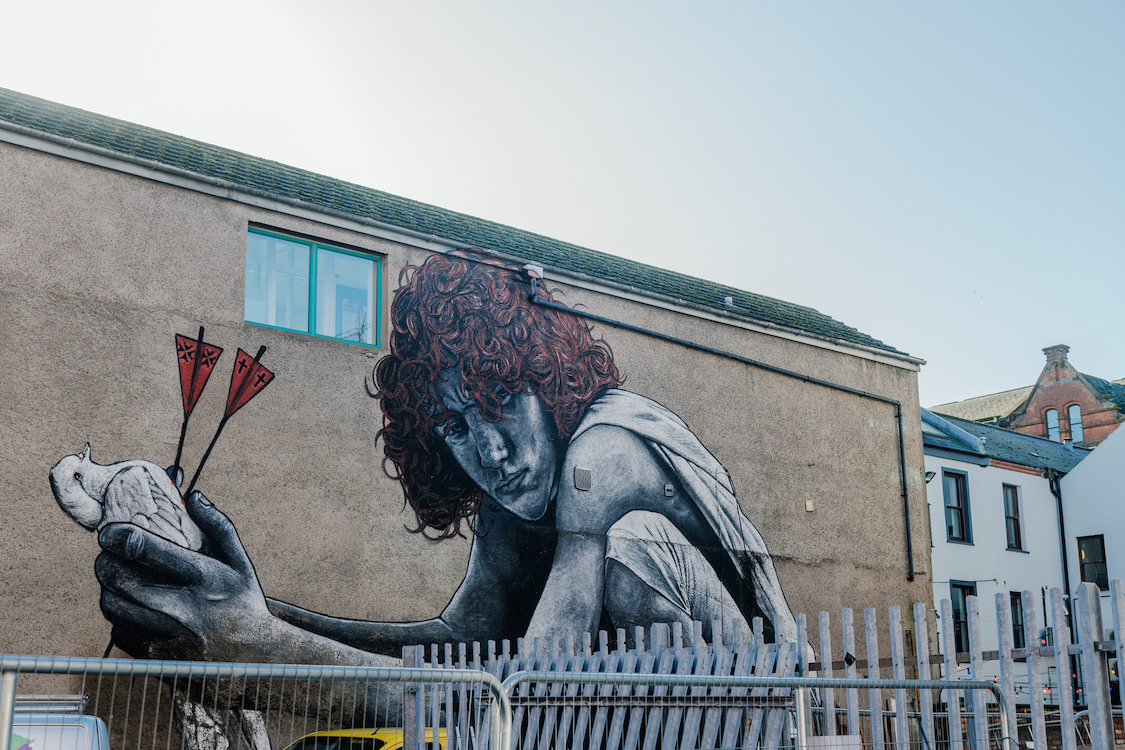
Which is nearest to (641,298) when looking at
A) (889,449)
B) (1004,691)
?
(889,449)

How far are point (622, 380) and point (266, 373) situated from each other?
5674mm

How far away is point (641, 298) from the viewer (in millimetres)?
16766

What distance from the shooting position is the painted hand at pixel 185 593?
11281 millimetres

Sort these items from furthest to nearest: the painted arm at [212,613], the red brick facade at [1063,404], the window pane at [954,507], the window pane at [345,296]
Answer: the red brick facade at [1063,404], the window pane at [954,507], the window pane at [345,296], the painted arm at [212,613]

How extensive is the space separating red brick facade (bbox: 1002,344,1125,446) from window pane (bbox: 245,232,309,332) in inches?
1468

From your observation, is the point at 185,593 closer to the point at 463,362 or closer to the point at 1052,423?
A: the point at 463,362

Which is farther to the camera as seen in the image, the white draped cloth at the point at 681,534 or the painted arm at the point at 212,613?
the white draped cloth at the point at 681,534

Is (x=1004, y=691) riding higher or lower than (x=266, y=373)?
lower

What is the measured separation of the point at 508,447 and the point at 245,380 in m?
3.87

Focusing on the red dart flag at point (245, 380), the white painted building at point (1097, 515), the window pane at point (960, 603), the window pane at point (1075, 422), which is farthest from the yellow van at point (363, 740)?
the window pane at point (1075, 422)

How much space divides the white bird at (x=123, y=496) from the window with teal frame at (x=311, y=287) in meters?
2.35

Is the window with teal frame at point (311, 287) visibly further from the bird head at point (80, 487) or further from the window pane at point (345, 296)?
the bird head at point (80, 487)

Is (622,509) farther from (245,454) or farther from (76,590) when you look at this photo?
(76,590)

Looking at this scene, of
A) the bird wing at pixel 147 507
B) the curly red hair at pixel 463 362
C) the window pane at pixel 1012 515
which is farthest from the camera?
the window pane at pixel 1012 515
